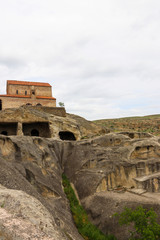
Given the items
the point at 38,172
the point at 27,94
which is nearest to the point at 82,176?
the point at 38,172

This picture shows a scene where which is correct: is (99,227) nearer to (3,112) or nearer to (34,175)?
(34,175)

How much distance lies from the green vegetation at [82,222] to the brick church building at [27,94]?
20622 millimetres

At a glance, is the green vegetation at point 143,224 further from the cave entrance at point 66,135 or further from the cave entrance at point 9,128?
the cave entrance at point 9,128

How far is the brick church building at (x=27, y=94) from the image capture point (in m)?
29.6

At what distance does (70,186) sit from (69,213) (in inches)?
120

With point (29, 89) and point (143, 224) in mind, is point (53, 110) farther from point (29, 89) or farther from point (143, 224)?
point (143, 224)

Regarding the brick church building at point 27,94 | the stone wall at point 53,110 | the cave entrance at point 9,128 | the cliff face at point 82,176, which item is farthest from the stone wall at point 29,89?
the cliff face at point 82,176

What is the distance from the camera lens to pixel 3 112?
66.9 feet

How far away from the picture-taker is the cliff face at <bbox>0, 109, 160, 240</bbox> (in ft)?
23.7

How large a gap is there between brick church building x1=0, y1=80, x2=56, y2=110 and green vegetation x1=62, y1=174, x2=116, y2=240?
20622 mm

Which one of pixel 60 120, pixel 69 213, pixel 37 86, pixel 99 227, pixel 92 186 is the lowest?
pixel 99 227

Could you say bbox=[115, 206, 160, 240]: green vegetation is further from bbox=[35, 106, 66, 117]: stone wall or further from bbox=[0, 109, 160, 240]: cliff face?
bbox=[35, 106, 66, 117]: stone wall

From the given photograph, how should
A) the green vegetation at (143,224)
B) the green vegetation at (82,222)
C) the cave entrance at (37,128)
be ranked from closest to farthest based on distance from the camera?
the green vegetation at (143,224), the green vegetation at (82,222), the cave entrance at (37,128)

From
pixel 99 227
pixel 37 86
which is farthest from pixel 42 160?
pixel 37 86
